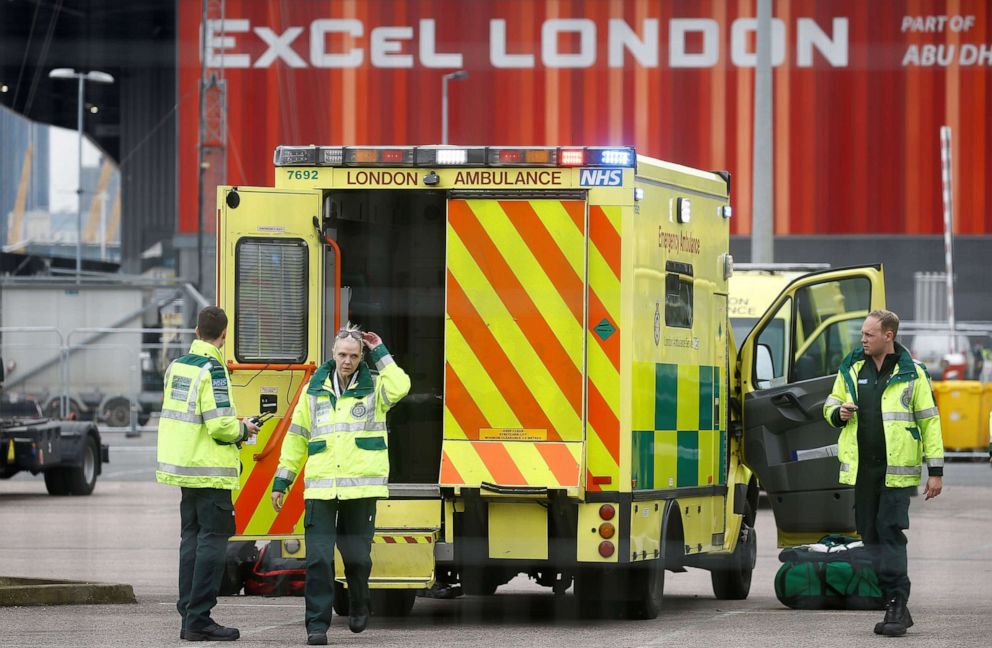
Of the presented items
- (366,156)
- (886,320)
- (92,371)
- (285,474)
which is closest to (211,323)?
(285,474)

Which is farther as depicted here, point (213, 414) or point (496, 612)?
point (496, 612)

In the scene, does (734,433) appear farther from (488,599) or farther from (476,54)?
(476,54)

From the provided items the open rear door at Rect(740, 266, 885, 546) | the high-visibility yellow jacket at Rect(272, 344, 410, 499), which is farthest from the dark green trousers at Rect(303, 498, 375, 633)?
the open rear door at Rect(740, 266, 885, 546)

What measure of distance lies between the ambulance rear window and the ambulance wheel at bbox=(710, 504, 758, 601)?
3.11 m

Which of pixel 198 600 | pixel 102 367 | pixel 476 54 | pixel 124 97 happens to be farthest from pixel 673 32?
pixel 198 600

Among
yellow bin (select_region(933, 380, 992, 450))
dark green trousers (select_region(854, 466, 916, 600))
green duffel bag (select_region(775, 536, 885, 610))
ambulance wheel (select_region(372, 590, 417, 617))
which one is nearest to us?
dark green trousers (select_region(854, 466, 916, 600))

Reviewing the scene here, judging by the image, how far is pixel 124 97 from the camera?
147ft

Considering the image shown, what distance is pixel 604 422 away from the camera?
377 inches

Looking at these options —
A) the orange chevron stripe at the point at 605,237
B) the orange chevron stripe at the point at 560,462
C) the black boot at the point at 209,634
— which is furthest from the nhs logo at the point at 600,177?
the black boot at the point at 209,634

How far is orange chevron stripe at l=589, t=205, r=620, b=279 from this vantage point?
9.61 metres

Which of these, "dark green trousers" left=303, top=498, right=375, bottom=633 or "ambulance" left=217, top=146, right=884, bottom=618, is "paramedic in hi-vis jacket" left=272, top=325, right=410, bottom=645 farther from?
"ambulance" left=217, top=146, right=884, bottom=618

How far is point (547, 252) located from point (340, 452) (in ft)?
5.12

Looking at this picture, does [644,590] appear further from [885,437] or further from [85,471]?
[85,471]

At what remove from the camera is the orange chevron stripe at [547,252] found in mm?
9664
